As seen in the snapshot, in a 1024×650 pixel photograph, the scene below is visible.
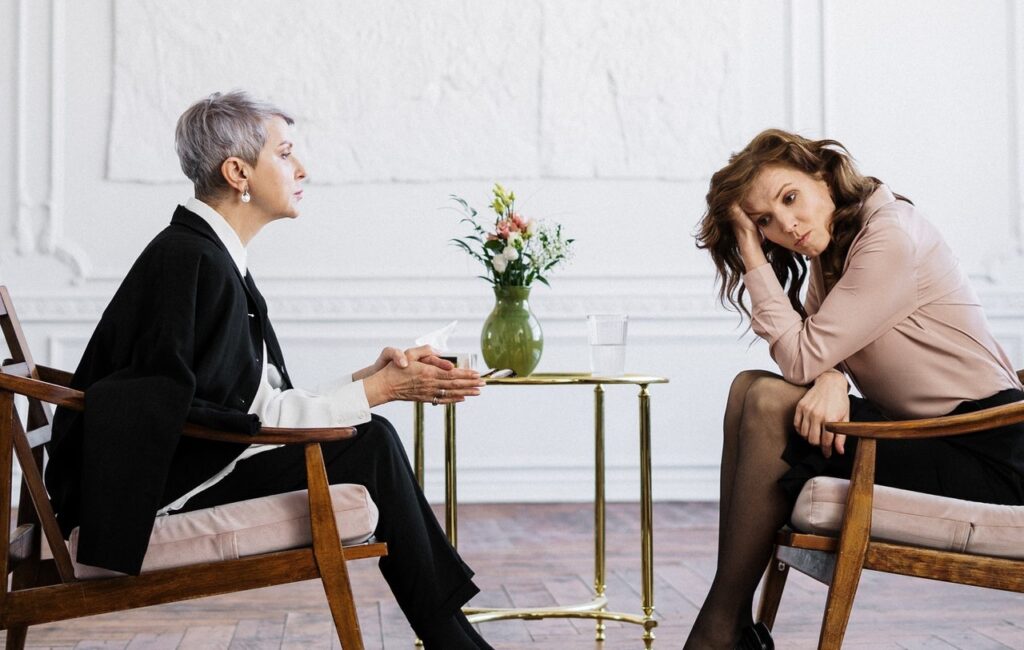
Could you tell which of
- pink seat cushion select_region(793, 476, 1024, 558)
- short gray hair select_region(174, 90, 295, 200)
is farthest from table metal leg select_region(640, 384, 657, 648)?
short gray hair select_region(174, 90, 295, 200)

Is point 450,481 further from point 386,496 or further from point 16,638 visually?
point 16,638

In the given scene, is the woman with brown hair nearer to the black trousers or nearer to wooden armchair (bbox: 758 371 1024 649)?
wooden armchair (bbox: 758 371 1024 649)

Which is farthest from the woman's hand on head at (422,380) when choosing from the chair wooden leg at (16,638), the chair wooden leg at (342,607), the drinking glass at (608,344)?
the chair wooden leg at (16,638)

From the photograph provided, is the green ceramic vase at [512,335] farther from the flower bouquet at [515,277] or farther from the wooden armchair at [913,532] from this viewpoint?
the wooden armchair at [913,532]

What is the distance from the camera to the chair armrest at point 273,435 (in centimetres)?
171

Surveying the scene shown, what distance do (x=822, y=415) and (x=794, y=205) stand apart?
1.58ft

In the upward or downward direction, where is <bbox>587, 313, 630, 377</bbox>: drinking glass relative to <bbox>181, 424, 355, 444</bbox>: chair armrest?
upward

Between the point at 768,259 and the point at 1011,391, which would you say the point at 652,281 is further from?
the point at 1011,391

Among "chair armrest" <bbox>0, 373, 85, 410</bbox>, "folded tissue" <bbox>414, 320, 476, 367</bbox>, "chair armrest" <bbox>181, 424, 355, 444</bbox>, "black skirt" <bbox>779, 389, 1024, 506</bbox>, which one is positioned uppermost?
"folded tissue" <bbox>414, 320, 476, 367</bbox>

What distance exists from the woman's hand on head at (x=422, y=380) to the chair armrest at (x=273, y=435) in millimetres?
273

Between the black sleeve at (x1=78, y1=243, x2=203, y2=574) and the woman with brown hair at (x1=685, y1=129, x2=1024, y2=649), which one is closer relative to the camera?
the black sleeve at (x1=78, y1=243, x2=203, y2=574)

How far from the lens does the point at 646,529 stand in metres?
2.46

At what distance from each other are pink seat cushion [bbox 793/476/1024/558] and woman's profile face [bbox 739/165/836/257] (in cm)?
54

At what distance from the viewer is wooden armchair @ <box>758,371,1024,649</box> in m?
1.73
